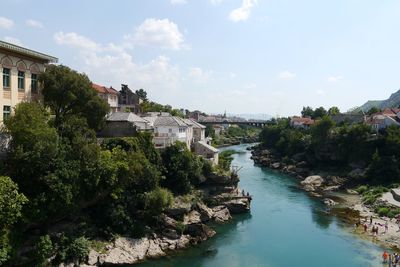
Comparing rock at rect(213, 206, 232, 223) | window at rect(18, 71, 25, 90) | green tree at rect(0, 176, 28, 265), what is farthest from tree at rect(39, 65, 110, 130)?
rock at rect(213, 206, 232, 223)

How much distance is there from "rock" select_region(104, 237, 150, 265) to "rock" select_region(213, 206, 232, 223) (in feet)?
40.6

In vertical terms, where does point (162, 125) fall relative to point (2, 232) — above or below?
above

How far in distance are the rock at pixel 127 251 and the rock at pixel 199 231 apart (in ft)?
17.4

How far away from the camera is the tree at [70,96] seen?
41281 mm

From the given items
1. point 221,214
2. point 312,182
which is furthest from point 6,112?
point 312,182

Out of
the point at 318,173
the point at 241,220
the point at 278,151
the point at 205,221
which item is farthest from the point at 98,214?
the point at 278,151

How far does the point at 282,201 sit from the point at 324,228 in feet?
44.9

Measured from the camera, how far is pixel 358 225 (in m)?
50.1

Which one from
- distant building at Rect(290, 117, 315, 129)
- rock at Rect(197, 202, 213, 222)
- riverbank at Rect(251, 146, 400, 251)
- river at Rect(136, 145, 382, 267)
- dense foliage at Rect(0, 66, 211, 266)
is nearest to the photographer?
dense foliage at Rect(0, 66, 211, 266)

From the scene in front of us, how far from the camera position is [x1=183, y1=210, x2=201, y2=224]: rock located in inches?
1743

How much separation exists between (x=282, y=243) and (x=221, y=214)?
9.33 meters

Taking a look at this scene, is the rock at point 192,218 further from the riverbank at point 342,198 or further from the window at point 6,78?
the window at point 6,78

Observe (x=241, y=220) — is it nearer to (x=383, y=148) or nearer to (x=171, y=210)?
(x=171, y=210)

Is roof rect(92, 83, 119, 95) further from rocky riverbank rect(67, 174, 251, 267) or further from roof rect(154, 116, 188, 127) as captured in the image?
rocky riverbank rect(67, 174, 251, 267)
